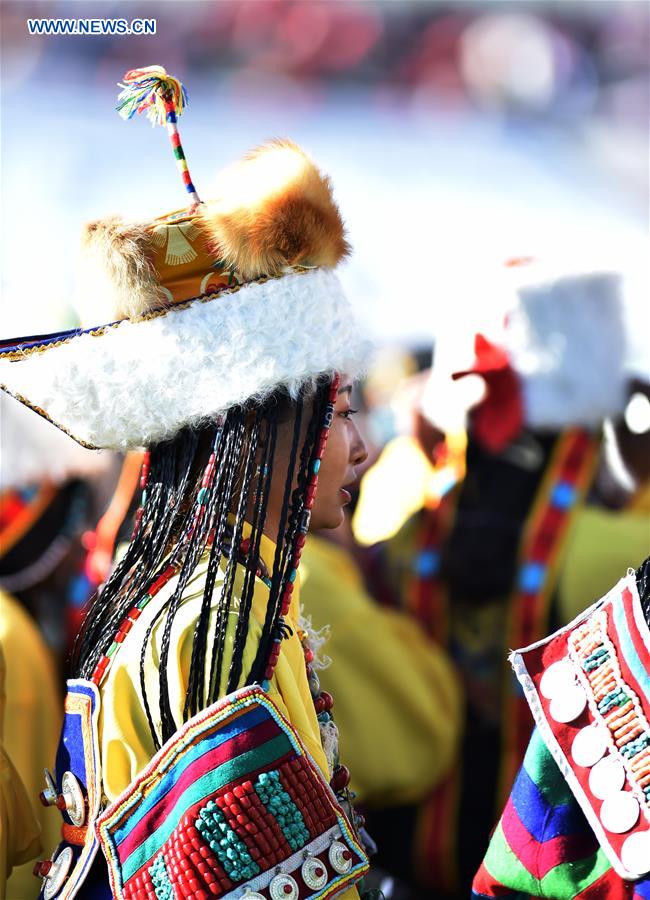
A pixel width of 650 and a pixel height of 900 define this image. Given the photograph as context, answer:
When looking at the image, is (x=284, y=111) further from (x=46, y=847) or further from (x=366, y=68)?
(x=46, y=847)

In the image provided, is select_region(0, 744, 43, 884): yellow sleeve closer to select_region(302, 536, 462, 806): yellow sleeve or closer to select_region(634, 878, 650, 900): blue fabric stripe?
select_region(634, 878, 650, 900): blue fabric stripe

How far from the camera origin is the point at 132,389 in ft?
6.39

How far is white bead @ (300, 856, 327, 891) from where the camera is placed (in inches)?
65.6

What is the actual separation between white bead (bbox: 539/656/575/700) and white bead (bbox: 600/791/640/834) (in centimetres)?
18

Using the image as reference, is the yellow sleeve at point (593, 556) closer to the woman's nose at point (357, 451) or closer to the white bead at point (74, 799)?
the woman's nose at point (357, 451)

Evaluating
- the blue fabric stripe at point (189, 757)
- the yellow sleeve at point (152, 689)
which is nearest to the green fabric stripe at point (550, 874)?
the yellow sleeve at point (152, 689)

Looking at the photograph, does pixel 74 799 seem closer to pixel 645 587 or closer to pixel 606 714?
pixel 606 714

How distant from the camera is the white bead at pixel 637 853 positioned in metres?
1.58

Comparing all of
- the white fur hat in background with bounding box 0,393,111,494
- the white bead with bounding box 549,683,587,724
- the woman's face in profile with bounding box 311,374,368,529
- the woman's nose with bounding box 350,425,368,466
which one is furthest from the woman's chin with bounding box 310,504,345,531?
the white fur hat in background with bounding box 0,393,111,494

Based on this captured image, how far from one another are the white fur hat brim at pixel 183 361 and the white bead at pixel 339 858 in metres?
0.77

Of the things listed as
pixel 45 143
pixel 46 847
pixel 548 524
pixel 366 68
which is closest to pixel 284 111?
pixel 366 68

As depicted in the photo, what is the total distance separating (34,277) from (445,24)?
13734 mm

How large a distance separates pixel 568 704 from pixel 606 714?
65 millimetres

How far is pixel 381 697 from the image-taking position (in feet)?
11.8
